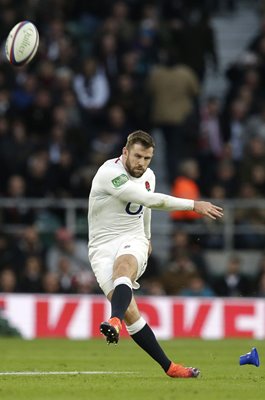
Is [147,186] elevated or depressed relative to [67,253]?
elevated

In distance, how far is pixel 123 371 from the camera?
12422 mm

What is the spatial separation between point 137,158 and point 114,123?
9834mm

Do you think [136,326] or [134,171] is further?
[134,171]

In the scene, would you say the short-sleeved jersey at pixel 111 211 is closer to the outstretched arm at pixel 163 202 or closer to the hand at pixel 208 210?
the outstretched arm at pixel 163 202

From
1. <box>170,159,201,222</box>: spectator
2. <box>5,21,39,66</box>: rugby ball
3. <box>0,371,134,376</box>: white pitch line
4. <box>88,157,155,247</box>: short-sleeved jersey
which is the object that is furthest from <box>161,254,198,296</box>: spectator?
<box>88,157,155,247</box>: short-sleeved jersey

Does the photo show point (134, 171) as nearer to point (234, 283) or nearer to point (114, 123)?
point (234, 283)

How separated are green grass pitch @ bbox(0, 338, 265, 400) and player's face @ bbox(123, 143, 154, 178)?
1818 mm

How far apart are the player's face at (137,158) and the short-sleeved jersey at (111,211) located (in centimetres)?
7

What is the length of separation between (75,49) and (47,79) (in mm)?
1239

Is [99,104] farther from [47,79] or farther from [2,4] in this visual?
[2,4]

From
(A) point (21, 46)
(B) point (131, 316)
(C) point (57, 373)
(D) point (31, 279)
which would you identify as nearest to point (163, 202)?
(B) point (131, 316)

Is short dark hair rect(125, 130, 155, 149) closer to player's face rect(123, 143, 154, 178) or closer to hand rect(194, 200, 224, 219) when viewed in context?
player's face rect(123, 143, 154, 178)

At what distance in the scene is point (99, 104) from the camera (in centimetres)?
2122

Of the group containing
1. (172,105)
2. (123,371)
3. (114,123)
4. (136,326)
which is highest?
(172,105)
